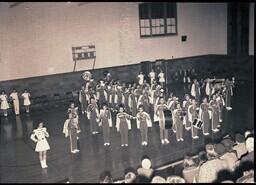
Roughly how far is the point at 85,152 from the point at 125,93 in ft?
13.8

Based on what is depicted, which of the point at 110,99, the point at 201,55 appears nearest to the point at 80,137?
the point at 110,99

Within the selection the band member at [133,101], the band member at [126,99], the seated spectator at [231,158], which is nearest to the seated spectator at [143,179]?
the seated spectator at [231,158]

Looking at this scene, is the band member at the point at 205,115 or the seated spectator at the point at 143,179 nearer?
the seated spectator at the point at 143,179

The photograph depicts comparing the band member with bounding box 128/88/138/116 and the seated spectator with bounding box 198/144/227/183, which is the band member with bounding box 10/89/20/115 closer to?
the band member with bounding box 128/88/138/116

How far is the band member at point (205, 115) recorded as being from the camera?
1277 centimetres

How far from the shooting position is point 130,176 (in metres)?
7.40

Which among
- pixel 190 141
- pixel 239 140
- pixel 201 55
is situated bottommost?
pixel 190 141

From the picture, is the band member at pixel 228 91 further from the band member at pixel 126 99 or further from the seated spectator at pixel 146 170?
the seated spectator at pixel 146 170

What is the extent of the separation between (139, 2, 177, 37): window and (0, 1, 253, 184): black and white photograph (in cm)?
7

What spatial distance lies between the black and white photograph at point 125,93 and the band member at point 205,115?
0.04 meters

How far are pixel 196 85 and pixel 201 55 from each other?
8.02 m

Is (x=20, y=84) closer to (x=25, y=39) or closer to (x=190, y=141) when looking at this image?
(x=25, y=39)

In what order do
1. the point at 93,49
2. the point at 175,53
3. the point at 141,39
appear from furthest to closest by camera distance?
1. the point at 175,53
2. the point at 141,39
3. the point at 93,49

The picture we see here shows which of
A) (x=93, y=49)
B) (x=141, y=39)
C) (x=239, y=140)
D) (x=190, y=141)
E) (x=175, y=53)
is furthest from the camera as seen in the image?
(x=175, y=53)
